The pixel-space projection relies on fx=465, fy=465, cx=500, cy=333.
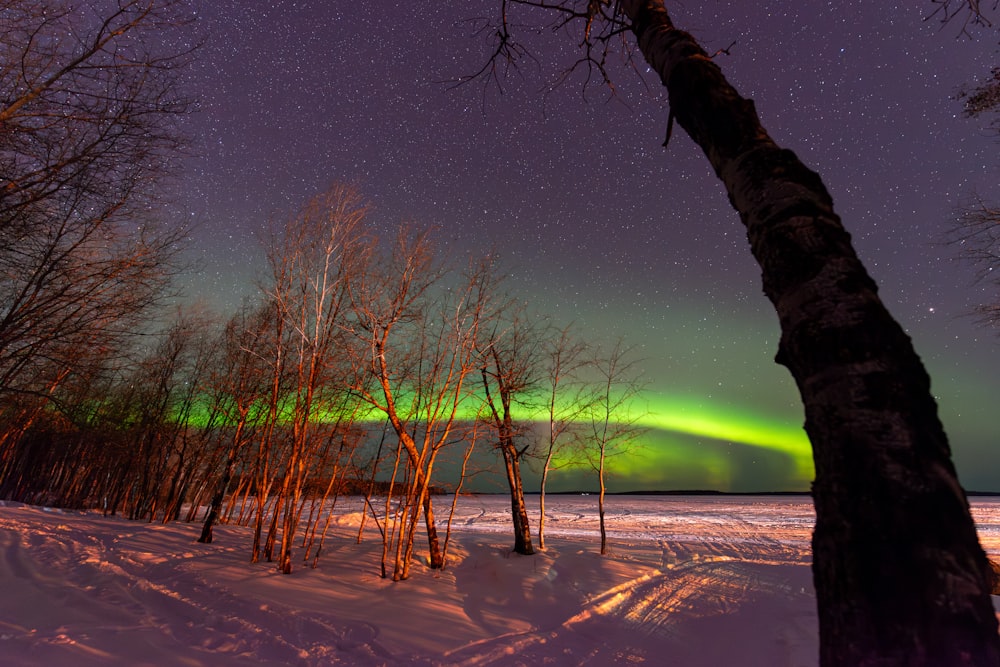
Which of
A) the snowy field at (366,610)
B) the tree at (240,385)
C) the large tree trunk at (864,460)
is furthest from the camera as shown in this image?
the tree at (240,385)

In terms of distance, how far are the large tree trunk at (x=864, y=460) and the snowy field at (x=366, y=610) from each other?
4828 mm

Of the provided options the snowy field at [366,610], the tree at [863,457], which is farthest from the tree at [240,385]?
the tree at [863,457]

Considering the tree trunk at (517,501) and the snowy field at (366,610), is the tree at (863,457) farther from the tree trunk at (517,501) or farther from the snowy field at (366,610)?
the tree trunk at (517,501)

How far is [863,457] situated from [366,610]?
270 inches

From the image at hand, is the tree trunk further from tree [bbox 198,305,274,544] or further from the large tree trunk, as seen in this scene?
the large tree trunk

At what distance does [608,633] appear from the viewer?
6.48m

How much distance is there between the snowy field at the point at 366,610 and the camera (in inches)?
185

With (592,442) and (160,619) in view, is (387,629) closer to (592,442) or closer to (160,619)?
(160,619)

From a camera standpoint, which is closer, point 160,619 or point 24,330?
point 160,619

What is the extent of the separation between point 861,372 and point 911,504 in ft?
1.20

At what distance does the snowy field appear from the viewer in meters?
4.69

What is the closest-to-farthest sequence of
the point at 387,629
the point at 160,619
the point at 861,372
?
the point at 861,372, the point at 160,619, the point at 387,629

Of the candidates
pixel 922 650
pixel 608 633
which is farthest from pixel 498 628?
pixel 922 650

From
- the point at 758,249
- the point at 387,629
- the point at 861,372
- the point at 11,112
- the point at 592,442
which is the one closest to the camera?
the point at 861,372
